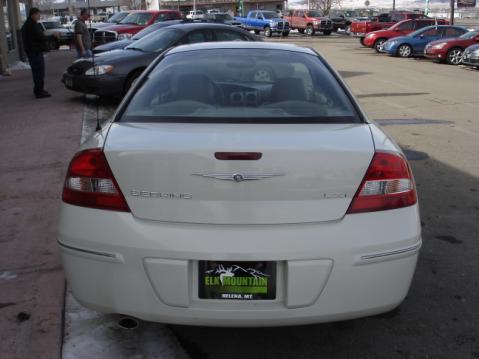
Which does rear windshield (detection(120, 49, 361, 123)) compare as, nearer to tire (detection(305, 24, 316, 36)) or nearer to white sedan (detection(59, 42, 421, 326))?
white sedan (detection(59, 42, 421, 326))

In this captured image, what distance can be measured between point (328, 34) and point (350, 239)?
45.8 metres

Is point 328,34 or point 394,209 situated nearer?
point 394,209

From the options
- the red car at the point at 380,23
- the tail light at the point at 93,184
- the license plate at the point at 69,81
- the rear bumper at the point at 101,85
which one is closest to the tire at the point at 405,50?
the red car at the point at 380,23

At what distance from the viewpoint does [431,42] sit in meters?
22.6

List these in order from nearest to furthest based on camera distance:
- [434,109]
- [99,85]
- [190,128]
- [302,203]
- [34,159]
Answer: [302,203]
[190,128]
[34,159]
[99,85]
[434,109]

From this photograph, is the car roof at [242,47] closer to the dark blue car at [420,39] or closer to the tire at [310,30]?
the dark blue car at [420,39]

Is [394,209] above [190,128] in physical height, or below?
below

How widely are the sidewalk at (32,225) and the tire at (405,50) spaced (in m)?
18.0

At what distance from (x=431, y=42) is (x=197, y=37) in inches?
576

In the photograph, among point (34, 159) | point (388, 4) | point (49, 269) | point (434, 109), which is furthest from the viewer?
point (388, 4)

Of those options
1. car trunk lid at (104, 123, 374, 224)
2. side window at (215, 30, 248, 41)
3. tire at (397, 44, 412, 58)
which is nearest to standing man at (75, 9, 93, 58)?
side window at (215, 30, 248, 41)

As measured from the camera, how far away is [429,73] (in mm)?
18062

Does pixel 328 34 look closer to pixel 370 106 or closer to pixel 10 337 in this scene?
pixel 370 106

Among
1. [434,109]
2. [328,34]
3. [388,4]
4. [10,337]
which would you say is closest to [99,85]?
[434,109]
